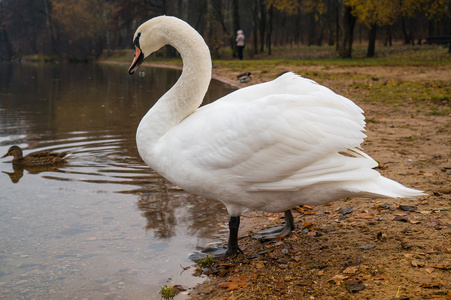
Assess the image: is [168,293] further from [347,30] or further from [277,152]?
[347,30]

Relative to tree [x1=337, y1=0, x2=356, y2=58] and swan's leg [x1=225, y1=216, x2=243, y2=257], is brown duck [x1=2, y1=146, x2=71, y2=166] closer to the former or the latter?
swan's leg [x1=225, y1=216, x2=243, y2=257]

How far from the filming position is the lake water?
3.78m

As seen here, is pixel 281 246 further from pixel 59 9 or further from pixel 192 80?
pixel 59 9

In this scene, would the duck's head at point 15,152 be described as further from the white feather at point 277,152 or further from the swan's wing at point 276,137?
the swan's wing at point 276,137

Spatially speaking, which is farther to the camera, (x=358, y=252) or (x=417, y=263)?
(x=358, y=252)

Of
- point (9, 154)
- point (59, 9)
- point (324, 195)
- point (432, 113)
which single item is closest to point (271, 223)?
point (324, 195)

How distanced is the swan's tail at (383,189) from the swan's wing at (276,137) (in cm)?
25

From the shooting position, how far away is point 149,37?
4301mm

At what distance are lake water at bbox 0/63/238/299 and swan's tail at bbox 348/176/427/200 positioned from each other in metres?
1.47

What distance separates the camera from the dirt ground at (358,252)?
296cm

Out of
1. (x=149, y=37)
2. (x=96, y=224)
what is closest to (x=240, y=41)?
(x=96, y=224)

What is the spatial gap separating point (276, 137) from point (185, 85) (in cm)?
121

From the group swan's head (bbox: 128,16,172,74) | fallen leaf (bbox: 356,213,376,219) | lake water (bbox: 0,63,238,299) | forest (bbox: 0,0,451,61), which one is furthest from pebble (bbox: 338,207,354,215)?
forest (bbox: 0,0,451,61)

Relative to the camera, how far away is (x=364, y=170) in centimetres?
328
